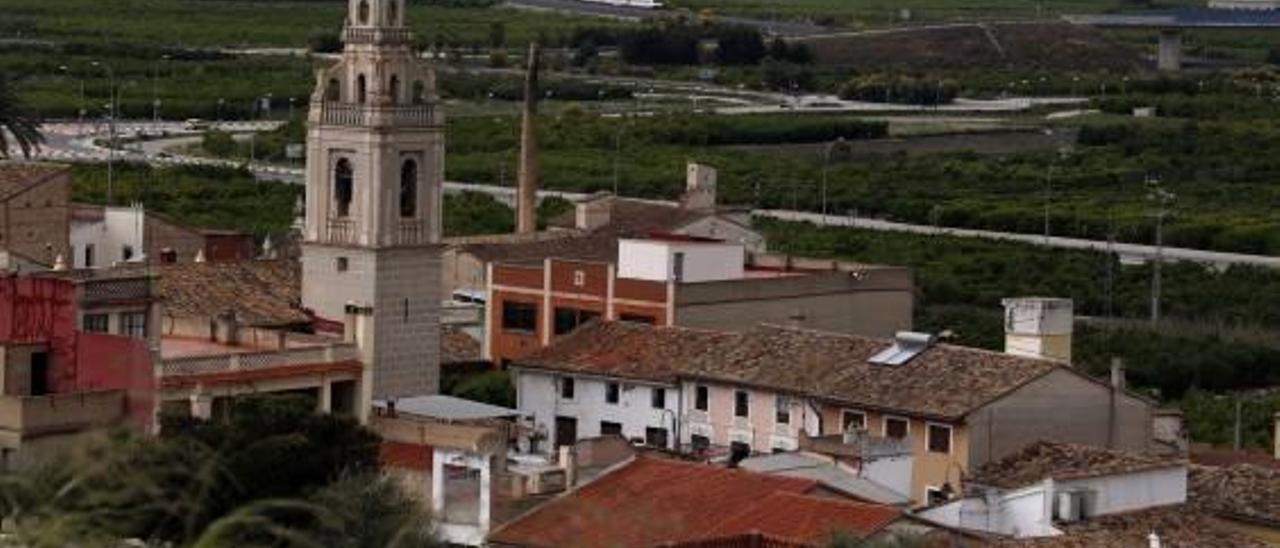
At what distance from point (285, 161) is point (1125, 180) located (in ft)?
71.3

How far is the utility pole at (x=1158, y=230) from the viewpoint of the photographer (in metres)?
59.9

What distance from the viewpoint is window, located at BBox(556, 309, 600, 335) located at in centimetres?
3984

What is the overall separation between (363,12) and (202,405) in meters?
10.7

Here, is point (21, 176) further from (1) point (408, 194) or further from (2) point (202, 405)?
(2) point (202, 405)

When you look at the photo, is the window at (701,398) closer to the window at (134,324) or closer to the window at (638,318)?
the window at (638,318)

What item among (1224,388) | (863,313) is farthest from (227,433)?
(1224,388)

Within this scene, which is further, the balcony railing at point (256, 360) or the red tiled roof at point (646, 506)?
the balcony railing at point (256, 360)

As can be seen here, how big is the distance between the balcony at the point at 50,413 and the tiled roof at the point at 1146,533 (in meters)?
6.53

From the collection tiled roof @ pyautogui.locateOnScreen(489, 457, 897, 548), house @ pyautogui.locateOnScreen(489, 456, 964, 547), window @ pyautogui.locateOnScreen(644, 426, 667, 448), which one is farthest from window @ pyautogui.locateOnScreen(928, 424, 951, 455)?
tiled roof @ pyautogui.locateOnScreen(489, 457, 897, 548)

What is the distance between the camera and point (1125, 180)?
95938 millimetres

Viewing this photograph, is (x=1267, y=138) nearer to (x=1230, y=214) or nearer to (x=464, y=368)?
(x=1230, y=214)

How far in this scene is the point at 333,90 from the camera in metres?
38.7

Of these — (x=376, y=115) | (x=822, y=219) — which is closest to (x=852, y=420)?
(x=376, y=115)

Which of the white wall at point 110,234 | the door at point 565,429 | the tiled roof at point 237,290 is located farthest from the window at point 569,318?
the white wall at point 110,234
